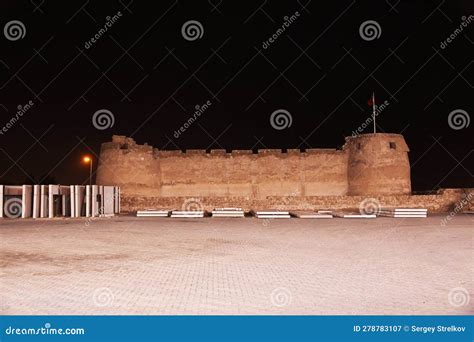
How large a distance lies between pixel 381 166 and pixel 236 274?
2650cm

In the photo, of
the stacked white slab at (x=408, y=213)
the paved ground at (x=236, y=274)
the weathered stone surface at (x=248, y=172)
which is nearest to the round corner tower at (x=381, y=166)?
the weathered stone surface at (x=248, y=172)

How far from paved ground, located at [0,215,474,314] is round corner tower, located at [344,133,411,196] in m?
19.1

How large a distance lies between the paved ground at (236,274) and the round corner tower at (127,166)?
64.8 ft

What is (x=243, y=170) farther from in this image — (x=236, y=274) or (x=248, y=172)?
(x=236, y=274)

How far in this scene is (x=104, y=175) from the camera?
32.9 meters

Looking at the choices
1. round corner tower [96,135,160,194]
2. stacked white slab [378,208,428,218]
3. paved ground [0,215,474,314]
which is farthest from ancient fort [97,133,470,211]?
paved ground [0,215,474,314]

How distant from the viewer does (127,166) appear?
107 feet

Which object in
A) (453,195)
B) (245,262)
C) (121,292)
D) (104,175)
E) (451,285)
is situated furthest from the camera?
(104,175)

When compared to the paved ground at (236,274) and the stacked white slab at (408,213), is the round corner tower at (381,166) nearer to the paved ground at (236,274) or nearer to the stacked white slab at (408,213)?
the stacked white slab at (408,213)

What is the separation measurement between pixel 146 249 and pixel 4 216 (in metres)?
14.4

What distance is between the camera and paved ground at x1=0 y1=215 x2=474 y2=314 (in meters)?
5.47

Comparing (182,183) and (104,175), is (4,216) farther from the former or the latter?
(182,183)

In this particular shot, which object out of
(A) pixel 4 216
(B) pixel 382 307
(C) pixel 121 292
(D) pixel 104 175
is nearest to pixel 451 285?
(B) pixel 382 307

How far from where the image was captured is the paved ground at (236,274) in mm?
5469
